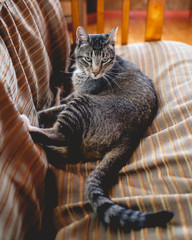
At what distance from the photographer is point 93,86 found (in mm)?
1350

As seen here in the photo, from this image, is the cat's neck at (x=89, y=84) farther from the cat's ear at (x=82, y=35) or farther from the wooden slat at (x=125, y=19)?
the wooden slat at (x=125, y=19)

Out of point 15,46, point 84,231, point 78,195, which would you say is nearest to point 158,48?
point 15,46

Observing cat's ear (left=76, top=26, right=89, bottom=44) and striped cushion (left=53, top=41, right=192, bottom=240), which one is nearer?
striped cushion (left=53, top=41, right=192, bottom=240)

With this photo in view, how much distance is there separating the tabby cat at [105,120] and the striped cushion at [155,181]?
0.04 m

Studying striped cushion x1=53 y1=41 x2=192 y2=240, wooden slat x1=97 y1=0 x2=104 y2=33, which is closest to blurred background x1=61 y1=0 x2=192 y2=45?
wooden slat x1=97 y1=0 x2=104 y2=33

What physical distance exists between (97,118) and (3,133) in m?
0.51

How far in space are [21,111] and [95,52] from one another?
61cm

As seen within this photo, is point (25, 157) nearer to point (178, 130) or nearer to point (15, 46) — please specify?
point (15, 46)

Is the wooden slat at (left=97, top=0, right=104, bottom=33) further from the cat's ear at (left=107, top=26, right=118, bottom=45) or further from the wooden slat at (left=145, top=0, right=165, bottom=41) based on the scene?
the cat's ear at (left=107, top=26, right=118, bottom=45)

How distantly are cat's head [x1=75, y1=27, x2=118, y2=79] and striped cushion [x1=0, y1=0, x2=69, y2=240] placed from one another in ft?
0.78

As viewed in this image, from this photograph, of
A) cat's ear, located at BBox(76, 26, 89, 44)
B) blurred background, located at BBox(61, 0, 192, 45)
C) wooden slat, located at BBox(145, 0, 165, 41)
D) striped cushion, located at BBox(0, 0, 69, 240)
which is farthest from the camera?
blurred background, located at BBox(61, 0, 192, 45)

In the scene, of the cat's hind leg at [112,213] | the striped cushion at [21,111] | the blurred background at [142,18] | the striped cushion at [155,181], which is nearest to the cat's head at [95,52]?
the striped cushion at [21,111]

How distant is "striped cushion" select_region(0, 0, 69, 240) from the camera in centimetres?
70

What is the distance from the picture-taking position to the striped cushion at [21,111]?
698mm
